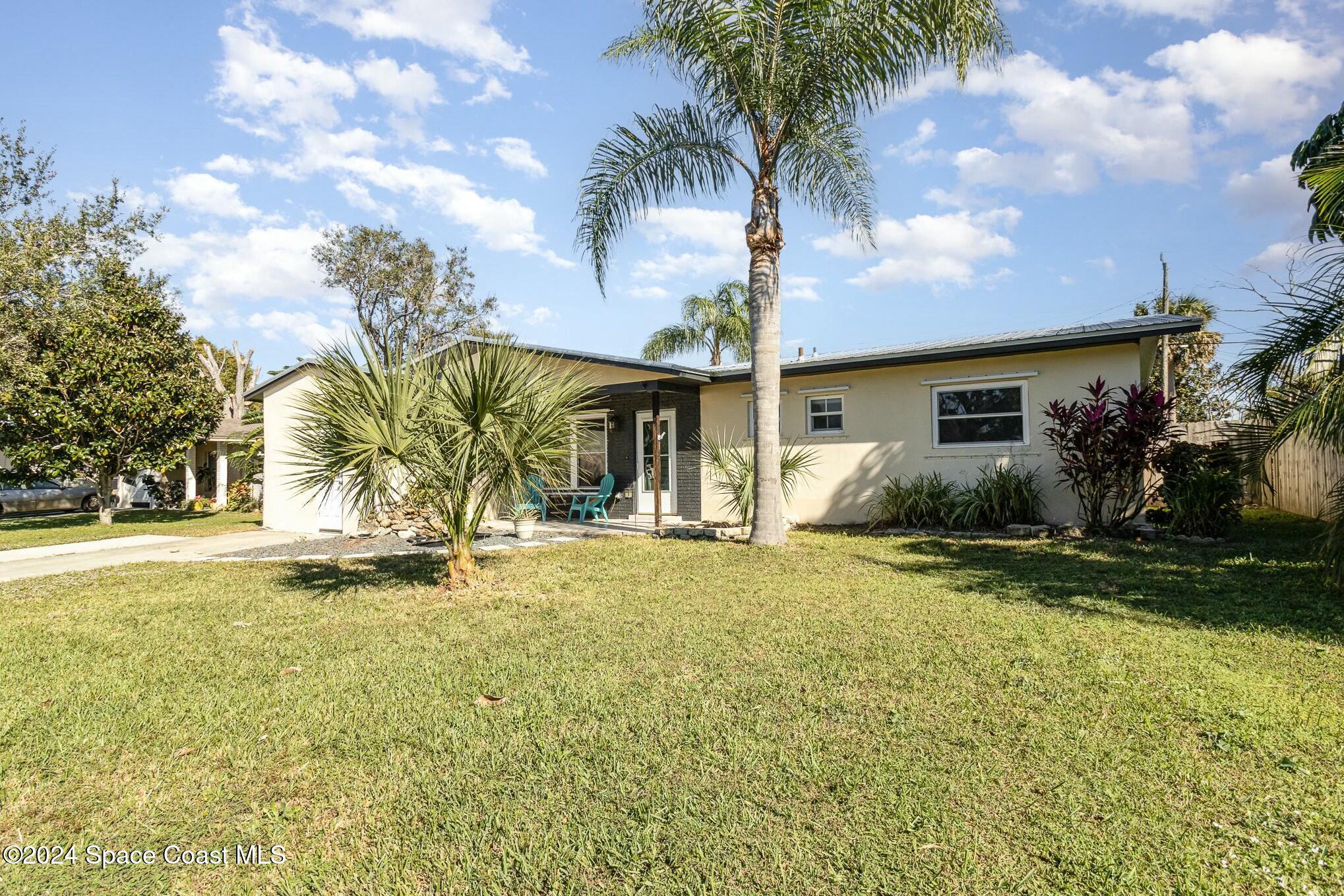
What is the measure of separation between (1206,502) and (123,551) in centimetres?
1799

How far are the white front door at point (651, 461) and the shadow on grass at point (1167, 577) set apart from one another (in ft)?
20.4

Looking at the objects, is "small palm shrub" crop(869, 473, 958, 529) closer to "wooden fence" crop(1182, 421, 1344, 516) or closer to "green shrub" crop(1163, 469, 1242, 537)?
"green shrub" crop(1163, 469, 1242, 537)

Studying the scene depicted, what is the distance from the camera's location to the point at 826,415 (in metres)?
14.1

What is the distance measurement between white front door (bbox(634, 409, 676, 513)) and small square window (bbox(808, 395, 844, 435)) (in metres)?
3.18

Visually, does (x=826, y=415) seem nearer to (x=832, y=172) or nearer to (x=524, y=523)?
(x=832, y=172)

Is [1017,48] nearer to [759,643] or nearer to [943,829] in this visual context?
[759,643]

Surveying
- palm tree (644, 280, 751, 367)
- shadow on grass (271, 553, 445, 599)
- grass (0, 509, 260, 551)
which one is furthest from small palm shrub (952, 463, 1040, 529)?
palm tree (644, 280, 751, 367)

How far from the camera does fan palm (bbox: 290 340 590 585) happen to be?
716 cm

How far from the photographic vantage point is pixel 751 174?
35.3ft

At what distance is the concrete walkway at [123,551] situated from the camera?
1055 cm

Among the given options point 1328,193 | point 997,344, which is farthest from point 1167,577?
point 997,344

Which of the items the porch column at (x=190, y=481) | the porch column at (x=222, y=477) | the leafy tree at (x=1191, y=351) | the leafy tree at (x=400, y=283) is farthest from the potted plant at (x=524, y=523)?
the leafy tree at (x=1191, y=351)

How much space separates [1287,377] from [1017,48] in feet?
21.0

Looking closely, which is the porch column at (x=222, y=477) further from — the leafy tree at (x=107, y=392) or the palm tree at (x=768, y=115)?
the palm tree at (x=768, y=115)
